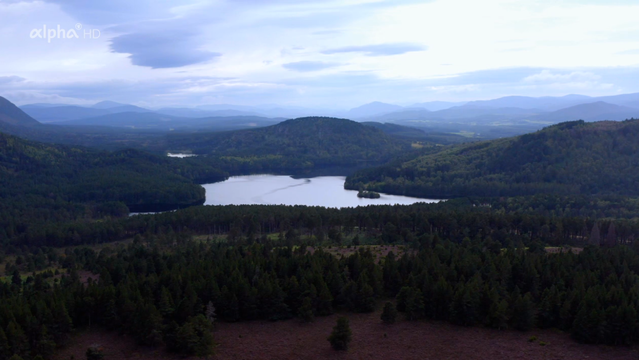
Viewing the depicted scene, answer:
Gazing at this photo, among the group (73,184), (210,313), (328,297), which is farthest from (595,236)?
(73,184)

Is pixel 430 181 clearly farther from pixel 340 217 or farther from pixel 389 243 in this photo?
pixel 389 243

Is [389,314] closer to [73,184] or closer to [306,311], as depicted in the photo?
[306,311]

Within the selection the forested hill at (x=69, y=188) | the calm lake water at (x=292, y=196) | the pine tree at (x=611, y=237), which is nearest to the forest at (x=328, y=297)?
the pine tree at (x=611, y=237)

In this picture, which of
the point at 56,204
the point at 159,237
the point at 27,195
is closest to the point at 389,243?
the point at 159,237

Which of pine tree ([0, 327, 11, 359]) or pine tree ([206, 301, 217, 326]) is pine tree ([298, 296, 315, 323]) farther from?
pine tree ([0, 327, 11, 359])

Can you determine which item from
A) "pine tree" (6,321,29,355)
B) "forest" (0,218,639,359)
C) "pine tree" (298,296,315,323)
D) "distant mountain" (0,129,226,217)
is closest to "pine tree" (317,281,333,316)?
"forest" (0,218,639,359)

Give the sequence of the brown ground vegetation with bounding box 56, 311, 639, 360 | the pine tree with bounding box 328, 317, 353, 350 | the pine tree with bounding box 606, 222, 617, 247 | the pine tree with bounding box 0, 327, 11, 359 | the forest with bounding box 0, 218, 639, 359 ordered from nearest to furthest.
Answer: the pine tree with bounding box 0, 327, 11, 359 < the brown ground vegetation with bounding box 56, 311, 639, 360 < the pine tree with bounding box 328, 317, 353, 350 < the forest with bounding box 0, 218, 639, 359 < the pine tree with bounding box 606, 222, 617, 247
